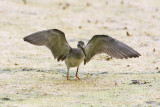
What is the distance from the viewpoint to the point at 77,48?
6957 mm

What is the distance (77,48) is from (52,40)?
0.47m

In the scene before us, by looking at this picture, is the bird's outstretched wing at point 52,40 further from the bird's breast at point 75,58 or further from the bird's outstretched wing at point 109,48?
the bird's outstretched wing at point 109,48

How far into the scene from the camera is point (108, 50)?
7.15 meters

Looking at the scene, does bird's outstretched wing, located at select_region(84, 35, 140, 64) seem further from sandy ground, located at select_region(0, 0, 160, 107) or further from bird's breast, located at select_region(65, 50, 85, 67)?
sandy ground, located at select_region(0, 0, 160, 107)

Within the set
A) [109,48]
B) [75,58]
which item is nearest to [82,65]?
[109,48]

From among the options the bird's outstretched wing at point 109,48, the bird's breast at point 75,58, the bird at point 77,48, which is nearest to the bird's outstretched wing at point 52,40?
the bird at point 77,48

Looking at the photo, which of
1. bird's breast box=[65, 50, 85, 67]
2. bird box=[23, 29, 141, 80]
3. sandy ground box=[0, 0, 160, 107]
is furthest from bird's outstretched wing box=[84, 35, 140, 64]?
→ sandy ground box=[0, 0, 160, 107]

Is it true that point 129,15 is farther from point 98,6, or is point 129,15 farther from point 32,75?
point 32,75

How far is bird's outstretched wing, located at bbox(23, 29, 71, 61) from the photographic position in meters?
6.83

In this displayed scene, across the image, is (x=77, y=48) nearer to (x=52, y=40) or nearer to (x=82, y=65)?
(x=52, y=40)

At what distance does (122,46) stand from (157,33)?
393 centimetres

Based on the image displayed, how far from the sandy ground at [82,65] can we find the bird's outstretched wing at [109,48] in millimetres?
422

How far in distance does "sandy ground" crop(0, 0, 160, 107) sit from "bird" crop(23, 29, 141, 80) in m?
0.39

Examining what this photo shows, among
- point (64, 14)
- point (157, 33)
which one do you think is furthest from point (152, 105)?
point (64, 14)
